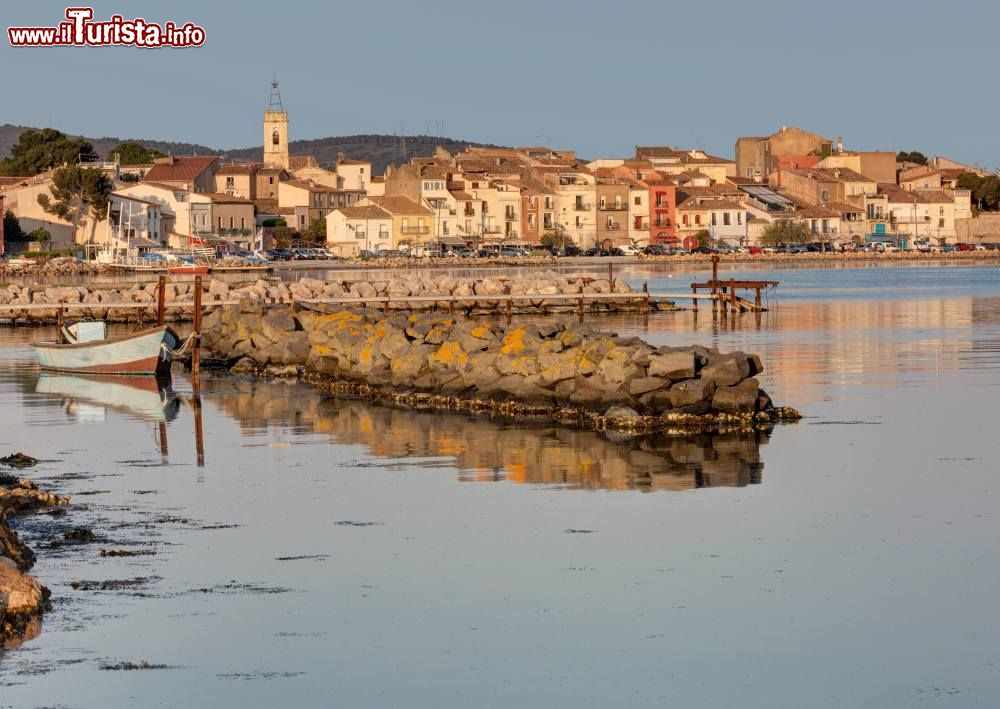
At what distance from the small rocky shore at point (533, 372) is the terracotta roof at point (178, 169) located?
82080mm

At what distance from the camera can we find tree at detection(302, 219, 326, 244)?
110 metres

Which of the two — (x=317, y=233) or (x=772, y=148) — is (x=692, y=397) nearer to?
(x=317, y=233)

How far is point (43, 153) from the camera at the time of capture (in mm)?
118875

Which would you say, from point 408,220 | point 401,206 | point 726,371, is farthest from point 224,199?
point 726,371

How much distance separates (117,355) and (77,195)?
70.7 metres

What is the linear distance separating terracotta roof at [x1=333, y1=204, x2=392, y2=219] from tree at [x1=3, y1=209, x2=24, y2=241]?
64.7ft

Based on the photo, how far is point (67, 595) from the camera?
11.3m

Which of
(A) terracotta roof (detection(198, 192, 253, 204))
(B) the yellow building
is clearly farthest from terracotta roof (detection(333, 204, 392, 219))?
(A) terracotta roof (detection(198, 192, 253, 204))

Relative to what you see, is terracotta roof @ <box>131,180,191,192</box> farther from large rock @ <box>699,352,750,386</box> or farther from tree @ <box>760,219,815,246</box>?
large rock @ <box>699,352,750,386</box>

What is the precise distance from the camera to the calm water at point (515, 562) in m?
9.47

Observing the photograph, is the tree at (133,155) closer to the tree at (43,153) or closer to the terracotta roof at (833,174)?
the tree at (43,153)

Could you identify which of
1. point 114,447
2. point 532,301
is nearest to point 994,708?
point 114,447

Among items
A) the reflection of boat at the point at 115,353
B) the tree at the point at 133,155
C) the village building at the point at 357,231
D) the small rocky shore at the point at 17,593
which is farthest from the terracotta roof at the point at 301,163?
the small rocky shore at the point at 17,593

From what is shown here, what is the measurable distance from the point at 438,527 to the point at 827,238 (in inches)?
4368
